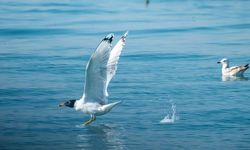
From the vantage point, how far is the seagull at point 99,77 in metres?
10.6

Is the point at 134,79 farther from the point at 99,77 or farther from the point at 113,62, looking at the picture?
the point at 99,77

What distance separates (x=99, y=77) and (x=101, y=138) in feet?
2.86

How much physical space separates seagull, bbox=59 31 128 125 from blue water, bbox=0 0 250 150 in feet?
0.95

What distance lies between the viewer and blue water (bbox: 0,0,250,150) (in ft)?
35.3

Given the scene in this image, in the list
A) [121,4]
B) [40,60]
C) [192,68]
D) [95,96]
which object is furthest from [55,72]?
[121,4]

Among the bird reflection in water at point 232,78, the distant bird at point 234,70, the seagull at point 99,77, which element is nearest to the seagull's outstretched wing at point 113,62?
the seagull at point 99,77

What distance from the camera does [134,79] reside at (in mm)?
14594

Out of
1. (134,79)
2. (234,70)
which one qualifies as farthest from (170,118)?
(234,70)

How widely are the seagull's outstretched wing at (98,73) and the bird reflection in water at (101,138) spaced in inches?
16.7

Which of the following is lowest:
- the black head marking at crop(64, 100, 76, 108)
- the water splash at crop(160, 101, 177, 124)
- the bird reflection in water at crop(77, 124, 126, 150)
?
the bird reflection in water at crop(77, 124, 126, 150)

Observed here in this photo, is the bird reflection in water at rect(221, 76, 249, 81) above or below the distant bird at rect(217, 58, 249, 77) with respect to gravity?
below

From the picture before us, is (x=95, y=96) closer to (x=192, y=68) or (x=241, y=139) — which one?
(x=241, y=139)

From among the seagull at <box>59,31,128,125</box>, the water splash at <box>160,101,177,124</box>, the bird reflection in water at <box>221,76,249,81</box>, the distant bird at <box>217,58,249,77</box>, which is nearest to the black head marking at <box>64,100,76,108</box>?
the seagull at <box>59,31,128,125</box>

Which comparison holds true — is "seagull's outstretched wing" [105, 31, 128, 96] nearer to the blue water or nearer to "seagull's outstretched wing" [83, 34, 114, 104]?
"seagull's outstretched wing" [83, 34, 114, 104]
